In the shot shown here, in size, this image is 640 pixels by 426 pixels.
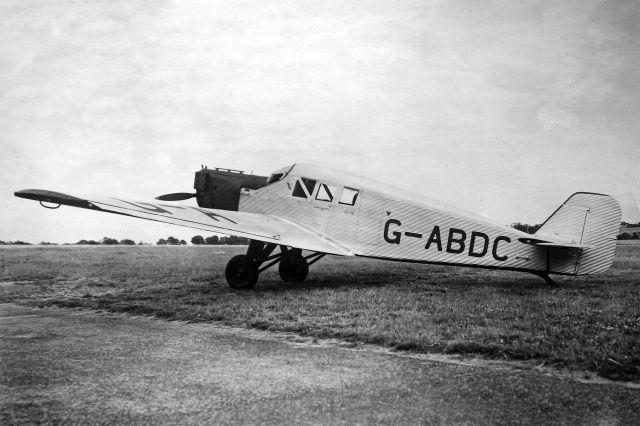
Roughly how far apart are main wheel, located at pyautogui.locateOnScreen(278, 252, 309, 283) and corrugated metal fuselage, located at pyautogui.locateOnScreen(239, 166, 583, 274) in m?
1.15

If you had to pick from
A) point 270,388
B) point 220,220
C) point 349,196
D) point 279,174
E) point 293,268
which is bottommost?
point 270,388

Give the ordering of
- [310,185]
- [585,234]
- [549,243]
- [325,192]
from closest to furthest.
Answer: [549,243], [585,234], [325,192], [310,185]

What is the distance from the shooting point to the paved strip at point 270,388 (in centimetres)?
287

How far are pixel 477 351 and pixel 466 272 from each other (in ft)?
29.0

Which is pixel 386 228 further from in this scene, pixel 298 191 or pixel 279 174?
pixel 279 174

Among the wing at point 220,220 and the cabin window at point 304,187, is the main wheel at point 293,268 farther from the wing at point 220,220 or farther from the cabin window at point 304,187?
the cabin window at point 304,187

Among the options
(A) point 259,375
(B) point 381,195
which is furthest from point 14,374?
(B) point 381,195

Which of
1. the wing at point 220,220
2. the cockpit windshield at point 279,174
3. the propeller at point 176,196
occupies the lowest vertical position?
the wing at point 220,220

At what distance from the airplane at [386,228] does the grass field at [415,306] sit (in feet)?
2.02

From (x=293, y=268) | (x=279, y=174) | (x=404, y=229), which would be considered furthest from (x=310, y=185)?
(x=404, y=229)

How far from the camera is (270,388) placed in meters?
3.40

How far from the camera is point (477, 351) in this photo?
14.6 ft

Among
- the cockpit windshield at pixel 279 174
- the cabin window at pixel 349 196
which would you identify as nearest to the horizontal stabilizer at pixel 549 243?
the cabin window at pixel 349 196

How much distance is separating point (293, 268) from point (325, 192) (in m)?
2.15
